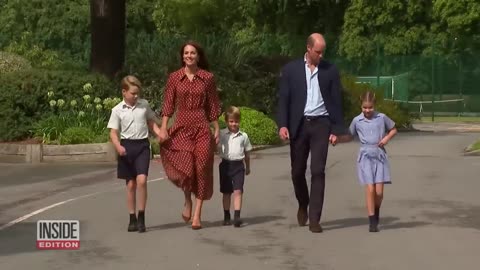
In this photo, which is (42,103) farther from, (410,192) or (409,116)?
(409,116)

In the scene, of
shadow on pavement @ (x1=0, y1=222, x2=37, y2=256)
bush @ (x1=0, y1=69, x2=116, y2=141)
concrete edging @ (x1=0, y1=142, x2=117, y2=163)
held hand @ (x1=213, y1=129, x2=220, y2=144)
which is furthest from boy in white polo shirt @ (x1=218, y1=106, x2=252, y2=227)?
bush @ (x1=0, y1=69, x2=116, y2=141)

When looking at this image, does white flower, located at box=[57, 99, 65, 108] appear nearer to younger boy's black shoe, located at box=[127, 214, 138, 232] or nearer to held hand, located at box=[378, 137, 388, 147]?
younger boy's black shoe, located at box=[127, 214, 138, 232]

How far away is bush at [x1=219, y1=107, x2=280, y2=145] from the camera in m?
21.2

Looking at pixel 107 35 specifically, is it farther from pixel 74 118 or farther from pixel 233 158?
pixel 233 158

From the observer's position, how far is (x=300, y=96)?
33.6ft

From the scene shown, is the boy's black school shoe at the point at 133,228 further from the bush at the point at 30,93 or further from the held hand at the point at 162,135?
the bush at the point at 30,93

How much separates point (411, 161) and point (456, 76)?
2540 centimetres

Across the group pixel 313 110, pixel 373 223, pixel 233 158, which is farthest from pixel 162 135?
pixel 373 223

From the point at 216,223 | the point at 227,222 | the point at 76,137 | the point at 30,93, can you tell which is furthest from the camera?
the point at 30,93

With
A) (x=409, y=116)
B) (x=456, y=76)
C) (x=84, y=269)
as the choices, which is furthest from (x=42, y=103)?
(x=456, y=76)

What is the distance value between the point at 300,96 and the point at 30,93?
10.5 meters

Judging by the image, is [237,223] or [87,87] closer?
[237,223]

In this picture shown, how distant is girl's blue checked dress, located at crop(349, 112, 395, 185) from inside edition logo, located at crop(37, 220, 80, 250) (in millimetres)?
2782

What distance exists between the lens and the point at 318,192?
33.8 feet
